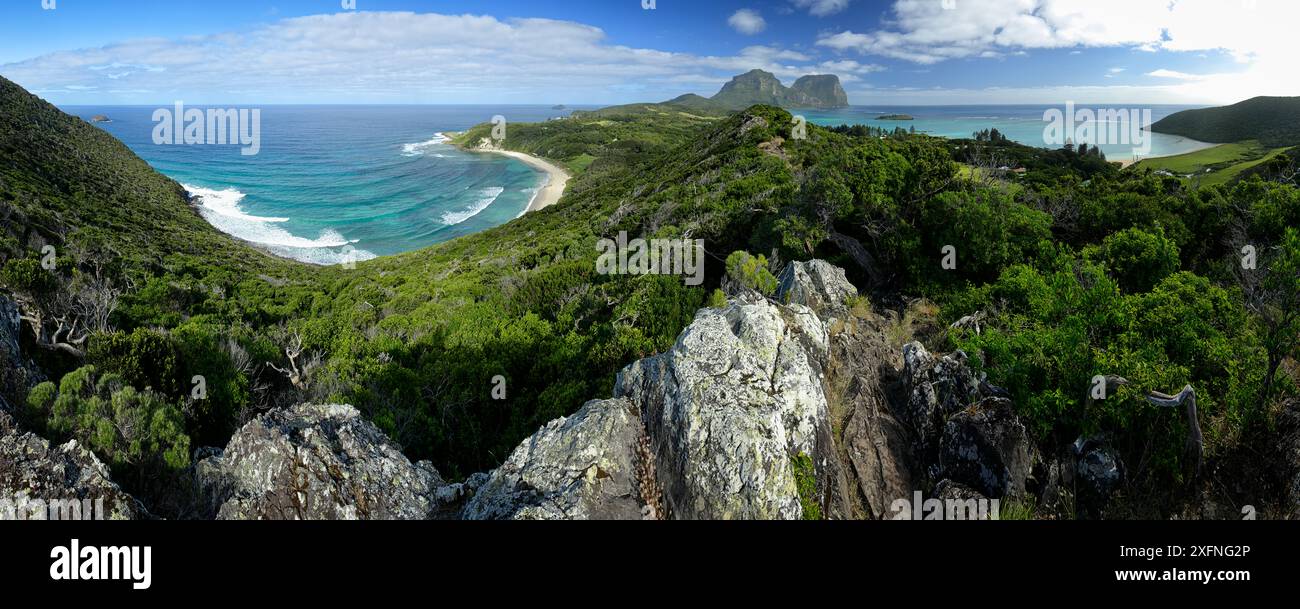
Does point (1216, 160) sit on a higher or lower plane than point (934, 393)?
higher

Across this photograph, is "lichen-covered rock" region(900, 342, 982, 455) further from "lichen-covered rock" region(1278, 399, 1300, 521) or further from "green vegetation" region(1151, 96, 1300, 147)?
"green vegetation" region(1151, 96, 1300, 147)

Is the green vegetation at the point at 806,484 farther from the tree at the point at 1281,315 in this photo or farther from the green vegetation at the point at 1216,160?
the green vegetation at the point at 1216,160

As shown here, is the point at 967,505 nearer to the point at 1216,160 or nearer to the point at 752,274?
the point at 752,274

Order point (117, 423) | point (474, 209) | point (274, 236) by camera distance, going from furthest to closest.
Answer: point (474, 209) → point (274, 236) → point (117, 423)

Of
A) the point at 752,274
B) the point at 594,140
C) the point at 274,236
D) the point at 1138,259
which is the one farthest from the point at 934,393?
the point at 594,140

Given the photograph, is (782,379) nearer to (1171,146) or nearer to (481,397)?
(481,397)

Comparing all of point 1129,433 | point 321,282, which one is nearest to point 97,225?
point 321,282
